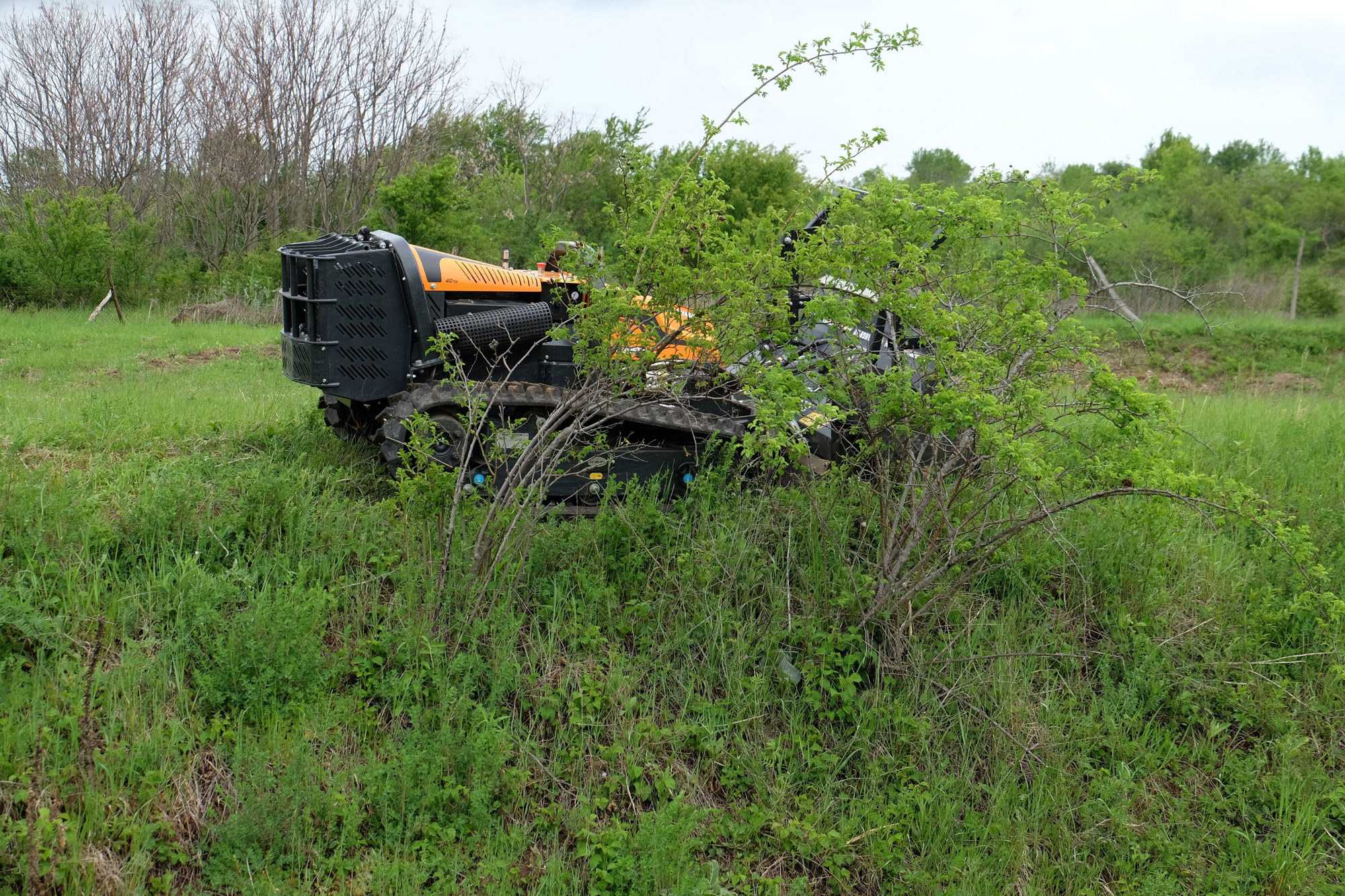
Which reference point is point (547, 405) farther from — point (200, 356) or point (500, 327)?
point (200, 356)

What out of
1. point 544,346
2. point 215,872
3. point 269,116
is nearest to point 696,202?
point 544,346

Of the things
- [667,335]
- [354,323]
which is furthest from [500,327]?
[667,335]

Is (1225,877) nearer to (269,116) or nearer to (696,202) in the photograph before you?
(696,202)

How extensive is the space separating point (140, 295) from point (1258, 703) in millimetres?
18596

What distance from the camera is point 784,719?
4.30 metres

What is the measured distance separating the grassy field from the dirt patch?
18.6 feet

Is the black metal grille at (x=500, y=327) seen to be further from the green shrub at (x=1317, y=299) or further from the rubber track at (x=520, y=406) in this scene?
the green shrub at (x=1317, y=299)

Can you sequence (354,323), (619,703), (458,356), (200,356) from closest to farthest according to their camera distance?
(619,703) → (458,356) → (354,323) → (200,356)

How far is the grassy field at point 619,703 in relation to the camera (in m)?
3.35

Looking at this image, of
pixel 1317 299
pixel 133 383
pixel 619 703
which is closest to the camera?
pixel 619 703

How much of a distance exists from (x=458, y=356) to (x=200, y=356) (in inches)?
332

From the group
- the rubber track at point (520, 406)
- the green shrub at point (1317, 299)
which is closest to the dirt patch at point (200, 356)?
the rubber track at point (520, 406)

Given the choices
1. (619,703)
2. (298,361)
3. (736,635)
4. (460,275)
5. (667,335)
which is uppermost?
(460,275)

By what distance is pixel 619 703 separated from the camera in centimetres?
419
